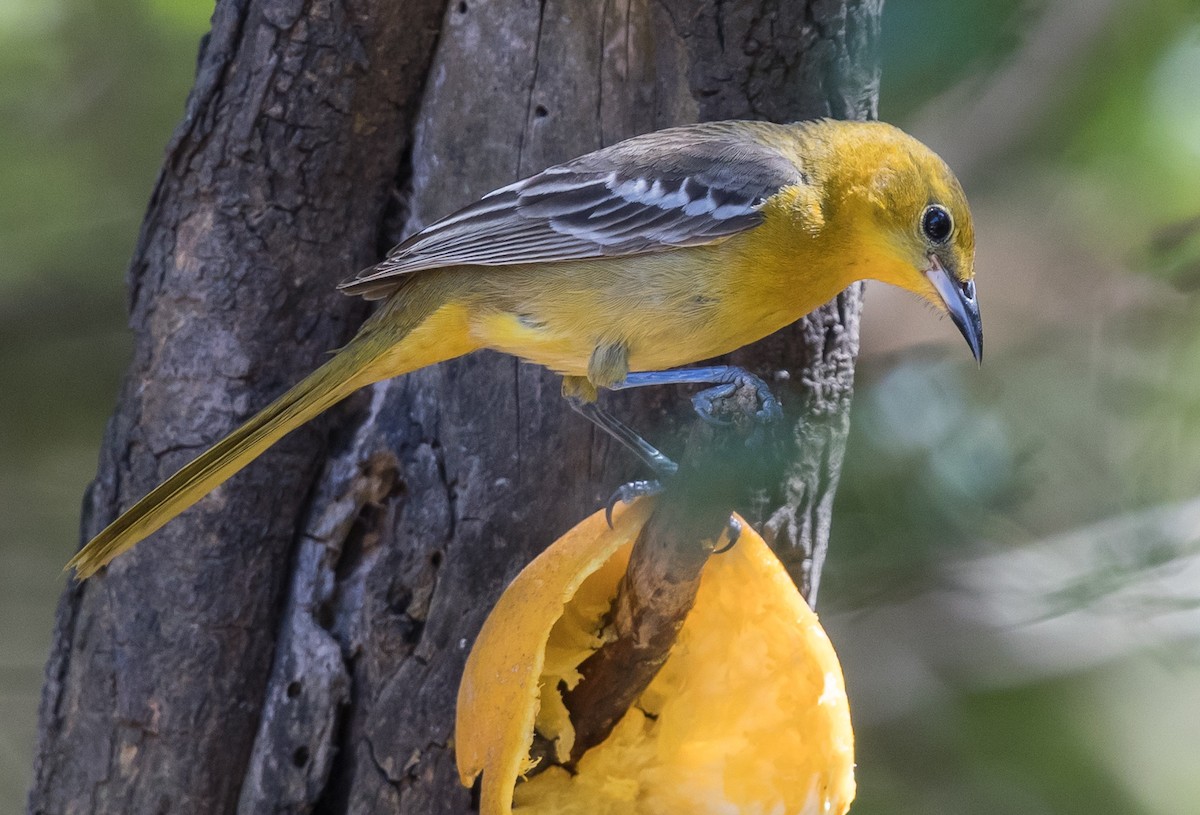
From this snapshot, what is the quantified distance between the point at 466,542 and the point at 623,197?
3.31ft

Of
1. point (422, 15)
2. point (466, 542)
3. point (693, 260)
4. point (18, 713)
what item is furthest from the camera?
point (18, 713)

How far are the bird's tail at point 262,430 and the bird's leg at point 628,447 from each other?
0.44 m

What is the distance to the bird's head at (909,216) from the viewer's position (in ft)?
11.1

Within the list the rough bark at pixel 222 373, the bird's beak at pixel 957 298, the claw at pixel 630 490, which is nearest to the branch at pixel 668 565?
the claw at pixel 630 490

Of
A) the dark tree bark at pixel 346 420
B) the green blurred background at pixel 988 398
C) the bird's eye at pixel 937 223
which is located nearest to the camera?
the green blurred background at pixel 988 398

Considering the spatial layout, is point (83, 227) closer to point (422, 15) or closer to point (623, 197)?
point (422, 15)

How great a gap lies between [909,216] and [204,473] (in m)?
1.90

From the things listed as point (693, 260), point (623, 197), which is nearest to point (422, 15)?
point (623, 197)

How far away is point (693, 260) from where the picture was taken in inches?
127

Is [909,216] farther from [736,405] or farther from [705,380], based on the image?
[736,405]

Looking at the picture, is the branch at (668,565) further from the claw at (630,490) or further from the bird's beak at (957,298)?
the bird's beak at (957,298)

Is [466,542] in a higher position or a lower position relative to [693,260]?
lower

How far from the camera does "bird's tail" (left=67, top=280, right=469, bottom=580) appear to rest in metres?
3.12

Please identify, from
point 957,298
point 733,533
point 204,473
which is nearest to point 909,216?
point 957,298
